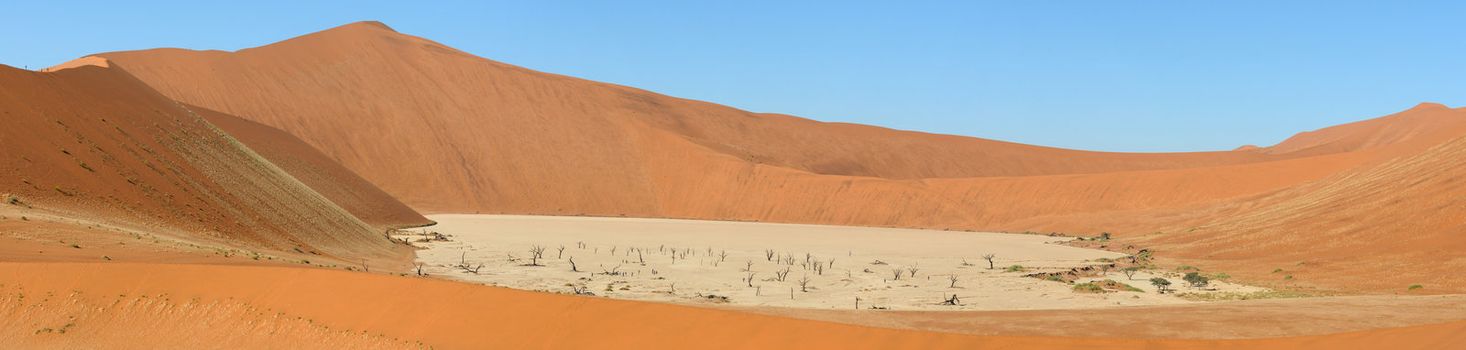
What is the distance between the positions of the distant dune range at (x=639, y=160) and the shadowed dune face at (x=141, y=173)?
1060 inches

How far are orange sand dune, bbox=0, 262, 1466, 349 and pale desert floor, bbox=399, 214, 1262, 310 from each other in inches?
250

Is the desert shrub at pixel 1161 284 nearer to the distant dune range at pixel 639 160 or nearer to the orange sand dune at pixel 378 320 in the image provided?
the orange sand dune at pixel 378 320

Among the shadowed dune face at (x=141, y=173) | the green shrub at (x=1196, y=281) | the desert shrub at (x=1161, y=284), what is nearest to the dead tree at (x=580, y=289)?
the shadowed dune face at (x=141, y=173)

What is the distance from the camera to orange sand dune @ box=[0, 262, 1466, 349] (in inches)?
423

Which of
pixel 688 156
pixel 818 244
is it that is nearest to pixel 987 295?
pixel 818 244

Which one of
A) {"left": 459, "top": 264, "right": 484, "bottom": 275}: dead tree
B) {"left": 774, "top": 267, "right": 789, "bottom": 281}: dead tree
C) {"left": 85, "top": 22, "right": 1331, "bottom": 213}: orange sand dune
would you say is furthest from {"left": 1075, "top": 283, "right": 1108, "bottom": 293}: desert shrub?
{"left": 85, "top": 22, "right": 1331, "bottom": 213}: orange sand dune

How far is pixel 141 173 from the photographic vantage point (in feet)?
71.8

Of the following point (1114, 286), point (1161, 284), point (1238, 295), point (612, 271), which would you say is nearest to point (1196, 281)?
point (1161, 284)

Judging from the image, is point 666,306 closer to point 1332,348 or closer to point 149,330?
point 149,330

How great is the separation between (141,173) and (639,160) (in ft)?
223

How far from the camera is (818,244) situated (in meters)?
41.6

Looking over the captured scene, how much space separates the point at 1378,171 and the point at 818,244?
1990cm

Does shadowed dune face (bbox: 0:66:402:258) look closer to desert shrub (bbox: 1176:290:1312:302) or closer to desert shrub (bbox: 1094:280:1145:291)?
desert shrub (bbox: 1094:280:1145:291)

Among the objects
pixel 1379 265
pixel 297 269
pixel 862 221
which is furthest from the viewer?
pixel 862 221
